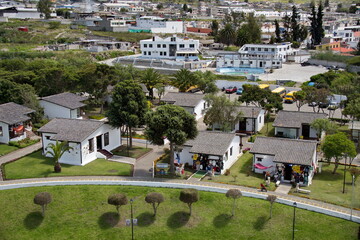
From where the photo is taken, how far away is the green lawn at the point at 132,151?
37.4 meters

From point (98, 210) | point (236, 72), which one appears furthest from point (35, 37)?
point (98, 210)

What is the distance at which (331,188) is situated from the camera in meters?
30.0

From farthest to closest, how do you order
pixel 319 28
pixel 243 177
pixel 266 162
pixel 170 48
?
pixel 319 28
pixel 170 48
pixel 266 162
pixel 243 177

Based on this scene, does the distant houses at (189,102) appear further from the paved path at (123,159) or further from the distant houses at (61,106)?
the paved path at (123,159)

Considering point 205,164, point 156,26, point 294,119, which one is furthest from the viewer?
point 156,26

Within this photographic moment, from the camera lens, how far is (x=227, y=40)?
116438mm

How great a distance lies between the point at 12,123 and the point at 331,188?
29477 millimetres

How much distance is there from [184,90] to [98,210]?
33299 mm

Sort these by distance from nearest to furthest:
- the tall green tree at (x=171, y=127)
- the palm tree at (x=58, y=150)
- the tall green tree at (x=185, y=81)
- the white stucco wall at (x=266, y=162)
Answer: the tall green tree at (x=171, y=127) < the white stucco wall at (x=266, y=162) < the palm tree at (x=58, y=150) < the tall green tree at (x=185, y=81)

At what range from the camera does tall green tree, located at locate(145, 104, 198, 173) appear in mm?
31812

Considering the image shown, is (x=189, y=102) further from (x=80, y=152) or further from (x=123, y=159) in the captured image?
(x=80, y=152)

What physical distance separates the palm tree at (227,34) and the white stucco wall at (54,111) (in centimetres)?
7669

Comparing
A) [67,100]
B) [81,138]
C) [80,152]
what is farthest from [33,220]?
[67,100]

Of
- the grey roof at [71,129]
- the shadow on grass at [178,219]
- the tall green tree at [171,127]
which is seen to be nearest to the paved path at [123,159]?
the grey roof at [71,129]
